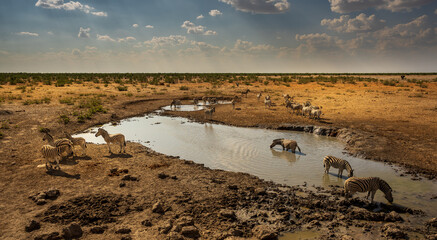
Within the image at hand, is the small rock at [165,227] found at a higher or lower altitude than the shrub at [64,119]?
lower

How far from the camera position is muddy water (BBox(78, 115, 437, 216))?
32.6ft

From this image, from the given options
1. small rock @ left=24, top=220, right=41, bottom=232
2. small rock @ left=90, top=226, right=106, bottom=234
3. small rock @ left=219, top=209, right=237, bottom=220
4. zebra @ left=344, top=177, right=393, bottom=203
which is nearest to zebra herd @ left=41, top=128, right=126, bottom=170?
small rock @ left=24, top=220, right=41, bottom=232

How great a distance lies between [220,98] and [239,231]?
29163 millimetres

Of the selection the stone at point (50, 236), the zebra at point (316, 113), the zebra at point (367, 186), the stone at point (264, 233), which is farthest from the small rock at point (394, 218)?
the zebra at point (316, 113)

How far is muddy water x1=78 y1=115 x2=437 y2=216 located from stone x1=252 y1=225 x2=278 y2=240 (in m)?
3.91

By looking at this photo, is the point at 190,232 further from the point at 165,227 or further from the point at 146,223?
the point at 146,223

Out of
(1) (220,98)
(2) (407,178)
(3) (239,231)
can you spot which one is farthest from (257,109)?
(3) (239,231)

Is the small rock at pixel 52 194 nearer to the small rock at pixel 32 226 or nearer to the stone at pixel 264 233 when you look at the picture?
the small rock at pixel 32 226

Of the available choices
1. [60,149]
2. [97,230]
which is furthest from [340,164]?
[60,149]

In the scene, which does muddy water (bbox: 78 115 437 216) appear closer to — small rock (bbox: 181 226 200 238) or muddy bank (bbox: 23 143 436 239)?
muddy bank (bbox: 23 143 436 239)

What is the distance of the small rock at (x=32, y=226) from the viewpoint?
6707 mm

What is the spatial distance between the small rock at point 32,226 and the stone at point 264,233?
6.17 meters

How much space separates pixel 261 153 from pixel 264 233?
758 cm

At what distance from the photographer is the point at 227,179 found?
405 inches
